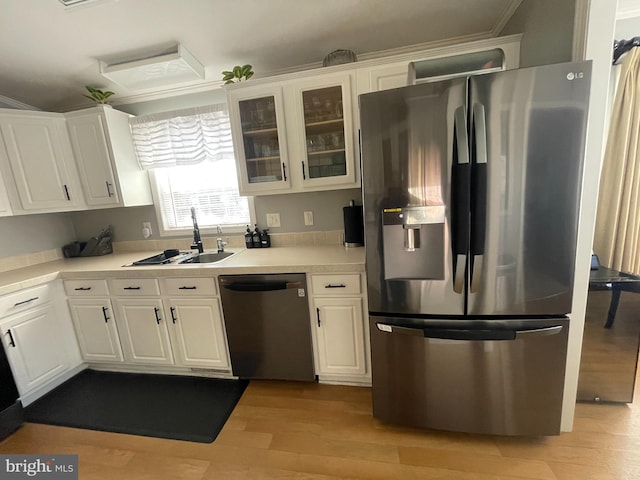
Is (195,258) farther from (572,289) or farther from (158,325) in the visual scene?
(572,289)

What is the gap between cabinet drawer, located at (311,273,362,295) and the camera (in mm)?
1799

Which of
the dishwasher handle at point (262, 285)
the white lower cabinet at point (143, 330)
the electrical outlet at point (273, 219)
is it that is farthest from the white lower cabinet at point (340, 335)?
the white lower cabinet at point (143, 330)

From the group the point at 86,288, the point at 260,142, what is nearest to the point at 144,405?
the point at 86,288

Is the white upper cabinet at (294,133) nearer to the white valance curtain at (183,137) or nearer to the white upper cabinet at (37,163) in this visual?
the white valance curtain at (183,137)

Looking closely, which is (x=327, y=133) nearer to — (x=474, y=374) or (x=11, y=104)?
(x=474, y=374)

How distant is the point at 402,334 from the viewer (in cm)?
147

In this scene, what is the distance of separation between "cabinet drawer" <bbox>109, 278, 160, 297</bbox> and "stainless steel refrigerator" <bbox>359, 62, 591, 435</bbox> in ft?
5.29

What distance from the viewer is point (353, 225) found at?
215 centimetres

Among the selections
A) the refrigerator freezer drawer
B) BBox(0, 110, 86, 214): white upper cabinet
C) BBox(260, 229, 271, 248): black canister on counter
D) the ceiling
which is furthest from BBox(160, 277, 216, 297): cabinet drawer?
the ceiling

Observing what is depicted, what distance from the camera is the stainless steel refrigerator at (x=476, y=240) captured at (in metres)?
1.19

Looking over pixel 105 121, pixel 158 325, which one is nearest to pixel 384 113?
pixel 158 325

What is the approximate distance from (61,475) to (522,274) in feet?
8.52

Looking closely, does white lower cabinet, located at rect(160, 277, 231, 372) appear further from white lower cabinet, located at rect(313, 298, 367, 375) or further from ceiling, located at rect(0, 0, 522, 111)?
ceiling, located at rect(0, 0, 522, 111)

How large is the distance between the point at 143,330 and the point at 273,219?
4.41 ft
